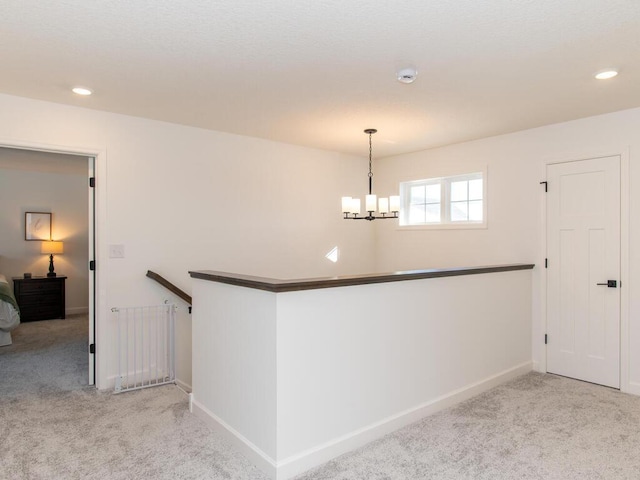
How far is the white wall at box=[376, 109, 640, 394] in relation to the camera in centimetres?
343

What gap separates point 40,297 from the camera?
646cm

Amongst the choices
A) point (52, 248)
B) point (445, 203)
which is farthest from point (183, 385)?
point (52, 248)

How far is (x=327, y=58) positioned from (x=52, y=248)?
6.42m

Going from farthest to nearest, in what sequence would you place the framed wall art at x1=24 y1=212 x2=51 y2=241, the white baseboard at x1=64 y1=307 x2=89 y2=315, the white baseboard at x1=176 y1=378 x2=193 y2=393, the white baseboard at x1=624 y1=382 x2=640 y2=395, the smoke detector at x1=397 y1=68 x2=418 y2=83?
the white baseboard at x1=64 y1=307 x2=89 y2=315 → the framed wall art at x1=24 y1=212 x2=51 y2=241 → the white baseboard at x1=176 y1=378 x2=193 y2=393 → the white baseboard at x1=624 y1=382 x2=640 y2=395 → the smoke detector at x1=397 y1=68 x2=418 y2=83

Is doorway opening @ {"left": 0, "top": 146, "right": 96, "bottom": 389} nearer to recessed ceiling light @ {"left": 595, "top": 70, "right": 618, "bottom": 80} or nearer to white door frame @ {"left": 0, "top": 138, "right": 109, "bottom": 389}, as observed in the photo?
white door frame @ {"left": 0, "top": 138, "right": 109, "bottom": 389}

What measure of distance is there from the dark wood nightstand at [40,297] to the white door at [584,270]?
6.87 metres

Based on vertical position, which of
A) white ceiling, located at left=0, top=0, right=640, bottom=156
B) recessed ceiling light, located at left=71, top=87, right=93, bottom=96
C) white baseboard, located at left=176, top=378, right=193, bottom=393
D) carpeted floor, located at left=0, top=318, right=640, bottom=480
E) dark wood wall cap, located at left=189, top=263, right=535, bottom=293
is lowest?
white baseboard, located at left=176, top=378, right=193, bottom=393

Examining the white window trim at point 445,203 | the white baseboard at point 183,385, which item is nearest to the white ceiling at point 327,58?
the white window trim at point 445,203

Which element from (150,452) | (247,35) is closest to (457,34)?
(247,35)

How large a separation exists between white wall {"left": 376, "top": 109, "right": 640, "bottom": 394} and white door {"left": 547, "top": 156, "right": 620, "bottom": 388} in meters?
0.08

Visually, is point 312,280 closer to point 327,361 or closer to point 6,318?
point 327,361

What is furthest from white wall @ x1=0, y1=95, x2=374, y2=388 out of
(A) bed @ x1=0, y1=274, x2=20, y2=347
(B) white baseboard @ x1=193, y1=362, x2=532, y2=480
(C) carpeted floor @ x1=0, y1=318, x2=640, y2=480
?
(A) bed @ x1=0, y1=274, x2=20, y2=347

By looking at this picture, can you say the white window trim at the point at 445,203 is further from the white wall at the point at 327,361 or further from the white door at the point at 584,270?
the white wall at the point at 327,361

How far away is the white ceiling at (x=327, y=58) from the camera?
197cm
